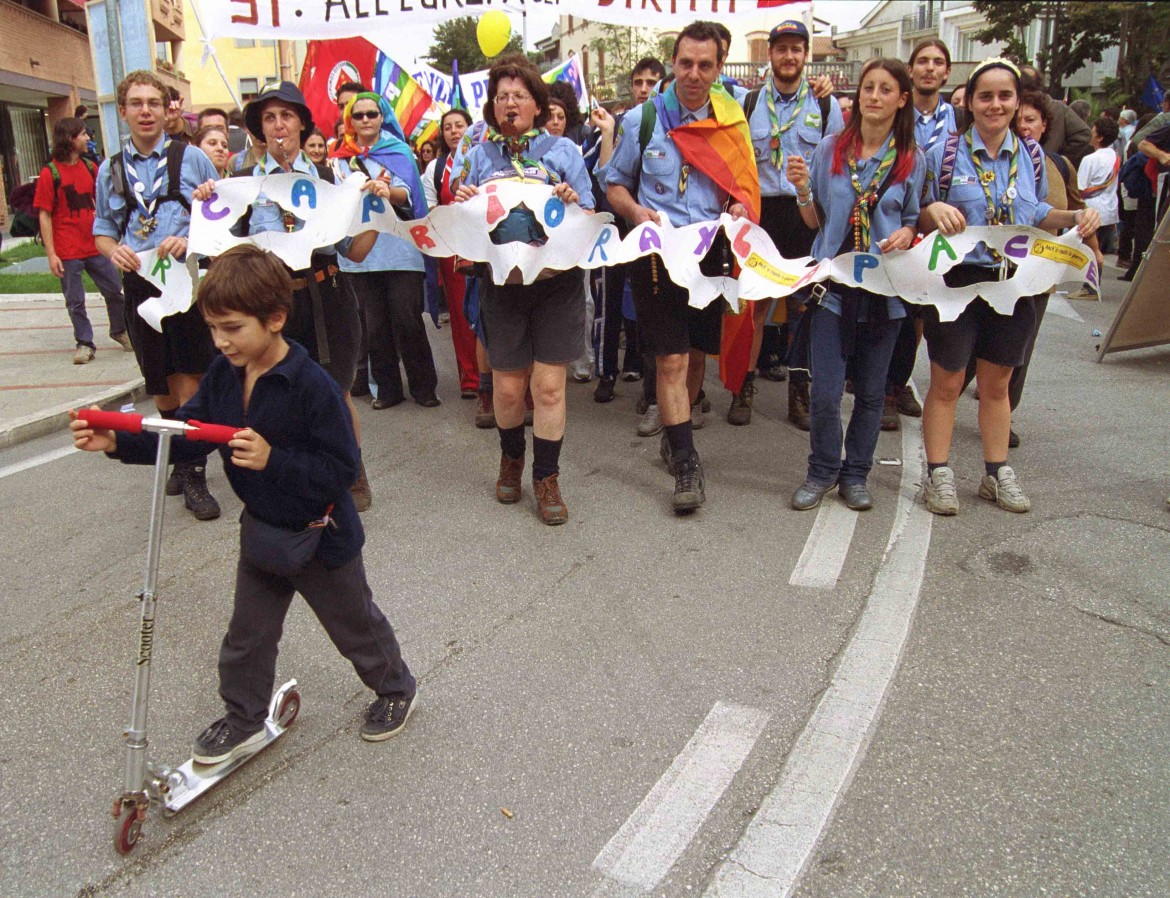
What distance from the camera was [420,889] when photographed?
2357mm

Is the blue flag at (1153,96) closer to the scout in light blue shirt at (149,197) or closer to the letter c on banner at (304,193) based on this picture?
the letter c on banner at (304,193)

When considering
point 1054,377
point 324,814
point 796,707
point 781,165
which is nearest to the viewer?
point 324,814

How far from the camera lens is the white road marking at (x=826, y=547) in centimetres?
403

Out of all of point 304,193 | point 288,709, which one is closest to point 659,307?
point 304,193

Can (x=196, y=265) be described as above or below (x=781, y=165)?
below

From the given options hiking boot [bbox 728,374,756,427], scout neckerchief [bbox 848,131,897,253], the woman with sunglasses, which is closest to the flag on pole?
the woman with sunglasses

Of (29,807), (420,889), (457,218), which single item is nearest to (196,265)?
(457,218)

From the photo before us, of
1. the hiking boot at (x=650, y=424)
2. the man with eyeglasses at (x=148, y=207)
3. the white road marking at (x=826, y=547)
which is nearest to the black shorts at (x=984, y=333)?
the white road marking at (x=826, y=547)

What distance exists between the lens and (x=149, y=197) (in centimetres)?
472

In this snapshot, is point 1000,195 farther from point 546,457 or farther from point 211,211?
point 211,211

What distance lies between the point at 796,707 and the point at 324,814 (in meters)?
1.45

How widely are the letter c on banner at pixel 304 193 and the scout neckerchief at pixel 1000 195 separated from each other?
3.09 meters

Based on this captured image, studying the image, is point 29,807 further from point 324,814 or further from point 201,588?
point 201,588

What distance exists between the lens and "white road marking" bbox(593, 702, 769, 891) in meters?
2.42
